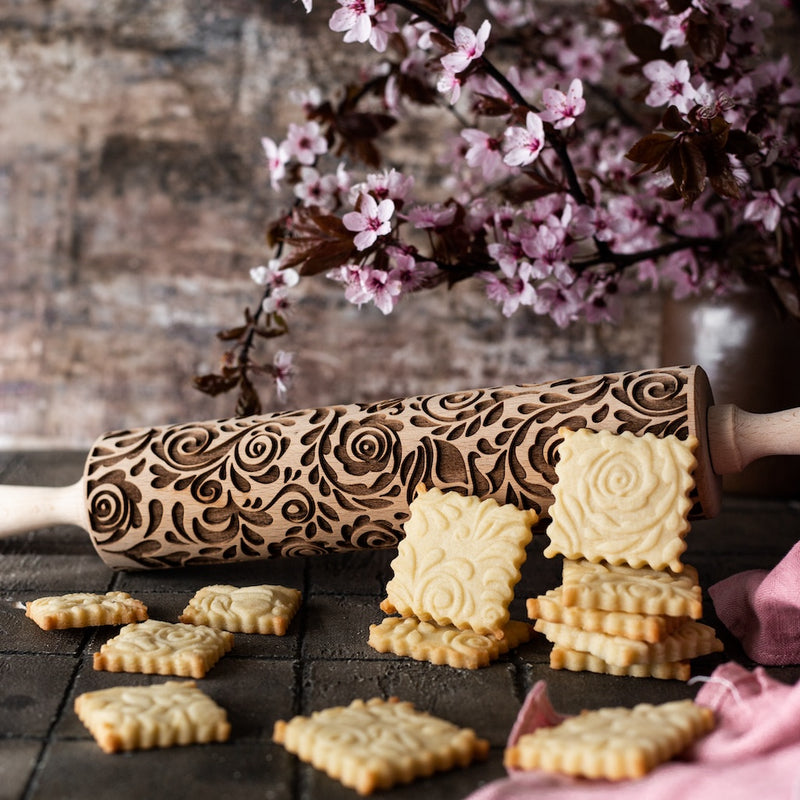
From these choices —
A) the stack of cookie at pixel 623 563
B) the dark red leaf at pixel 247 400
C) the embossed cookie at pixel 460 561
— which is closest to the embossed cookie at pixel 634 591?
the stack of cookie at pixel 623 563

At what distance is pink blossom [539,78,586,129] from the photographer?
164 centimetres

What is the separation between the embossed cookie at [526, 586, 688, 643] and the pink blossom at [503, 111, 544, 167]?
29.3 inches

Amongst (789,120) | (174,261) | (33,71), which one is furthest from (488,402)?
(33,71)

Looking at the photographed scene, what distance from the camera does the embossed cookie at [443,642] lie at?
53.5 inches

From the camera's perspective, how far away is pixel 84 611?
1443 millimetres

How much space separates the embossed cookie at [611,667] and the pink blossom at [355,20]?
1.03 meters

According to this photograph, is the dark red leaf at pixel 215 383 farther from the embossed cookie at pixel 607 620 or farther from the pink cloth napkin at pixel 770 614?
the pink cloth napkin at pixel 770 614

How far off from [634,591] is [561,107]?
841mm

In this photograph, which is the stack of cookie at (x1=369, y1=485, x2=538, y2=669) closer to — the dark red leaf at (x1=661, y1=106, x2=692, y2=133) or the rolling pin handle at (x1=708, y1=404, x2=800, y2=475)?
the rolling pin handle at (x1=708, y1=404, x2=800, y2=475)

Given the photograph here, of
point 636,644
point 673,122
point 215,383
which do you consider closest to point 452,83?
point 673,122

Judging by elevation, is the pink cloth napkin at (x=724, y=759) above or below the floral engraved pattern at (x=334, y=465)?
below

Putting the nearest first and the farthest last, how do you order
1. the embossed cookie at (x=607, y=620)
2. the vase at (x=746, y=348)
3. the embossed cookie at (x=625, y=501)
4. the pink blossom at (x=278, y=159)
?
the embossed cookie at (x=607, y=620) → the embossed cookie at (x=625, y=501) → the pink blossom at (x=278, y=159) → the vase at (x=746, y=348)

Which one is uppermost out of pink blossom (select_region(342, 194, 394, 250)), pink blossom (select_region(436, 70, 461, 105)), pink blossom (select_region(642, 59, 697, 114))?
pink blossom (select_region(642, 59, 697, 114))

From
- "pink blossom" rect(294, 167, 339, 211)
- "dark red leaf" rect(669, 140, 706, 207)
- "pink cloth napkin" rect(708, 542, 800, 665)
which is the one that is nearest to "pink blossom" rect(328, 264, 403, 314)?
"pink blossom" rect(294, 167, 339, 211)
